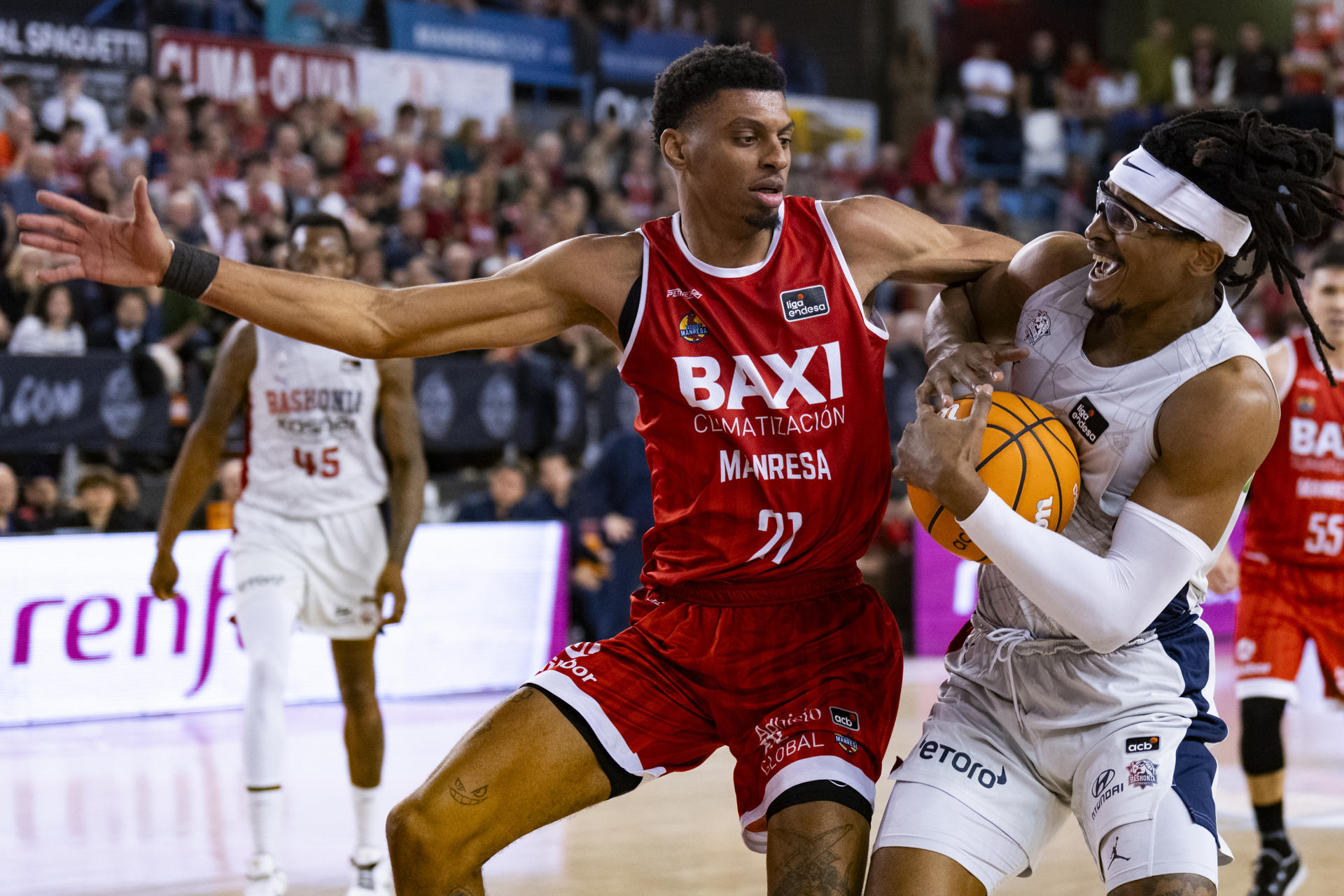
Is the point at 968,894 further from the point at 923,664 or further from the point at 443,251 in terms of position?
the point at 443,251

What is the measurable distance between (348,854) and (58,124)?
7.58 m

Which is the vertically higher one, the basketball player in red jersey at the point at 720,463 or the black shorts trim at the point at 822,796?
the basketball player in red jersey at the point at 720,463

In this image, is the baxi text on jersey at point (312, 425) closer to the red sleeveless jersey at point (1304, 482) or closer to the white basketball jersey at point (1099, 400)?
the white basketball jersey at point (1099, 400)

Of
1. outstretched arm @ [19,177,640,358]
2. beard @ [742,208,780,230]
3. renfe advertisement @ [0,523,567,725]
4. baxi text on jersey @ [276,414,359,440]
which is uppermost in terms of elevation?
beard @ [742,208,780,230]

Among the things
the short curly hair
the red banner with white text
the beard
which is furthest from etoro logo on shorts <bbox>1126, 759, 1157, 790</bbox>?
the red banner with white text

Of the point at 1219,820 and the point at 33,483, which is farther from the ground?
the point at 33,483

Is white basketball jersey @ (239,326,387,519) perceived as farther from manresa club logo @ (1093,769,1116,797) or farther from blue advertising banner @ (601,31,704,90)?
blue advertising banner @ (601,31,704,90)

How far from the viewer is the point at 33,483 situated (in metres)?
8.26

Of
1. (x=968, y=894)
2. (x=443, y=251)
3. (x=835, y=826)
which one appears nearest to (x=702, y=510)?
(x=835, y=826)

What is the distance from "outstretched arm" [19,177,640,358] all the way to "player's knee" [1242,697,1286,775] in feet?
9.27

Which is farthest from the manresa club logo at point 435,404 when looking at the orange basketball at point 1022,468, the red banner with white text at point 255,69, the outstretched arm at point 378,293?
the orange basketball at point 1022,468

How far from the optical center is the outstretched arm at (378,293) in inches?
115

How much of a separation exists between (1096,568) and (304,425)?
11.3ft

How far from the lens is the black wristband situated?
2.94 metres
